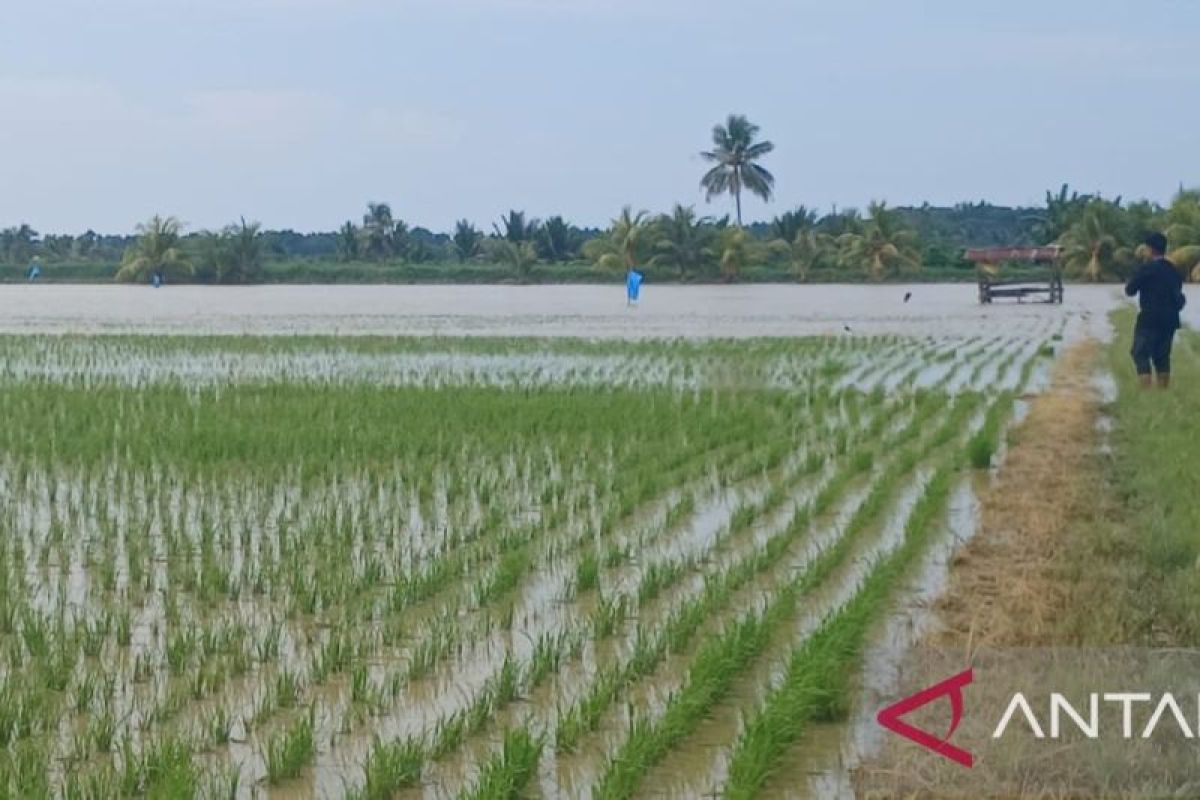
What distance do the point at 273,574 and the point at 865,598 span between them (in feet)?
7.12

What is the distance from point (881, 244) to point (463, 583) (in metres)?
53.8

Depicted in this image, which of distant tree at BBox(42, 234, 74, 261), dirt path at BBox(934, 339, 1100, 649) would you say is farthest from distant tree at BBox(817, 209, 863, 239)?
dirt path at BBox(934, 339, 1100, 649)

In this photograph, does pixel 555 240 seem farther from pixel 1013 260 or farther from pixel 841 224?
pixel 1013 260

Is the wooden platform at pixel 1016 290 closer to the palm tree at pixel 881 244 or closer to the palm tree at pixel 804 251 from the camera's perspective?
the palm tree at pixel 881 244

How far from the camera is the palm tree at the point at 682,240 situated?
198 feet

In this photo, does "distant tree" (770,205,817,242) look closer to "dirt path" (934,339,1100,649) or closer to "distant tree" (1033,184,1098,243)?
"distant tree" (1033,184,1098,243)

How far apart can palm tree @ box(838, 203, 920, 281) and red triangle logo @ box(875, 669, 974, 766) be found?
54989 mm

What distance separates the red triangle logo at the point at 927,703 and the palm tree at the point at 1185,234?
44933mm

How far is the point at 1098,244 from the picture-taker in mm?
52094

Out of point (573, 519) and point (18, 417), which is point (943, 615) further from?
point (18, 417)

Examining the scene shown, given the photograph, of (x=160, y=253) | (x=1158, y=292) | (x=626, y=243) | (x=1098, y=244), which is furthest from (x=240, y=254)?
(x=1158, y=292)

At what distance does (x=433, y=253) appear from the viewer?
235ft

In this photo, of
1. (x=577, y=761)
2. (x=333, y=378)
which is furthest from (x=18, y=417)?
(x=577, y=761)

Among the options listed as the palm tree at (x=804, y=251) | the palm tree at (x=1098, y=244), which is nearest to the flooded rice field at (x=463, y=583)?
the palm tree at (x=1098, y=244)
